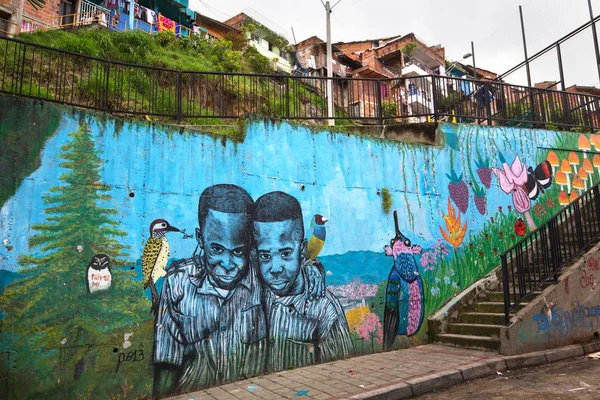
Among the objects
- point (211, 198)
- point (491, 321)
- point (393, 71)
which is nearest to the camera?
point (211, 198)

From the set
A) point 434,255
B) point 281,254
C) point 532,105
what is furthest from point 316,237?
point 532,105

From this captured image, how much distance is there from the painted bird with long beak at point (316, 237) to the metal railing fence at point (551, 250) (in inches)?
131

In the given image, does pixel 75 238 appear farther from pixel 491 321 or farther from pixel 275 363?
pixel 491 321

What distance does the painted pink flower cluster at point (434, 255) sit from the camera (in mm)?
8680

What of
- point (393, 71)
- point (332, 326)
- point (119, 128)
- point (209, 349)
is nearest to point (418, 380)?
point (332, 326)

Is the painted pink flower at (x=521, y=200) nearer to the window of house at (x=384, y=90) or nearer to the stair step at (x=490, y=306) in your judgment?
the stair step at (x=490, y=306)

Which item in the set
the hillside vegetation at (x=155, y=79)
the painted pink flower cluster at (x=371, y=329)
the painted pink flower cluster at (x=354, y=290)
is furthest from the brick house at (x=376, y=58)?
the painted pink flower cluster at (x=371, y=329)

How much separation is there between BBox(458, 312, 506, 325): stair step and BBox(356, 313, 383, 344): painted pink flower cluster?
74.7 inches

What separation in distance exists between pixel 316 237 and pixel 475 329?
3.61 m

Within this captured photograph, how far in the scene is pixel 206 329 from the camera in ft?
21.1

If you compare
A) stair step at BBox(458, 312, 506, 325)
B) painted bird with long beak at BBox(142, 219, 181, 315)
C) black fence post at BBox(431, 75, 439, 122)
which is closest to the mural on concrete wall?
painted bird with long beak at BBox(142, 219, 181, 315)

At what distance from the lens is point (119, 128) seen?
20.7 ft

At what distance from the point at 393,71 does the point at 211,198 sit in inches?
1649

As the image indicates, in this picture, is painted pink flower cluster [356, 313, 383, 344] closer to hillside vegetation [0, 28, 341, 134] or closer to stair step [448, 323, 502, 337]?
stair step [448, 323, 502, 337]
